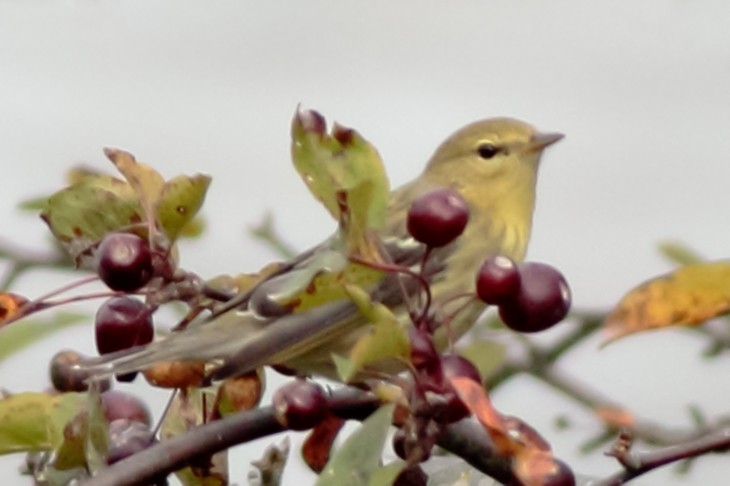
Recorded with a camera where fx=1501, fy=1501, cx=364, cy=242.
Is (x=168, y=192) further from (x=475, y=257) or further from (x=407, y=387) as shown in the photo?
(x=475, y=257)

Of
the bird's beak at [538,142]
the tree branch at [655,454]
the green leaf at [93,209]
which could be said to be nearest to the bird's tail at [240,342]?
the green leaf at [93,209]

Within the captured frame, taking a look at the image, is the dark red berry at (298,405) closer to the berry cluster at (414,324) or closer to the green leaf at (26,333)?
the berry cluster at (414,324)

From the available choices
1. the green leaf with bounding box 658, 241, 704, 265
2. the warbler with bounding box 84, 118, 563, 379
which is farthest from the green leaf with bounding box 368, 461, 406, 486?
the green leaf with bounding box 658, 241, 704, 265

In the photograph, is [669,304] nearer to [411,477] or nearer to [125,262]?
[411,477]

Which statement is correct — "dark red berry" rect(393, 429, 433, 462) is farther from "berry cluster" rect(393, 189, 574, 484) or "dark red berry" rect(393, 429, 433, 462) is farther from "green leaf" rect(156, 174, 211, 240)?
"green leaf" rect(156, 174, 211, 240)

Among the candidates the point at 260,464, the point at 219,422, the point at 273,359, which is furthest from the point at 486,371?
the point at 219,422

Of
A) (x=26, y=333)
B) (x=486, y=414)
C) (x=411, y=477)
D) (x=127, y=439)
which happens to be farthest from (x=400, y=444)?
(x=26, y=333)

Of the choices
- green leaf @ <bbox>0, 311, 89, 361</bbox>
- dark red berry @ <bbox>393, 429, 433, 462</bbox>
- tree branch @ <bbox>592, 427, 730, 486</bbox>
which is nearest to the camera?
tree branch @ <bbox>592, 427, 730, 486</bbox>

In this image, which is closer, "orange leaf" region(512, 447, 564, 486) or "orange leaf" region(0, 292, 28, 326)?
"orange leaf" region(512, 447, 564, 486)
